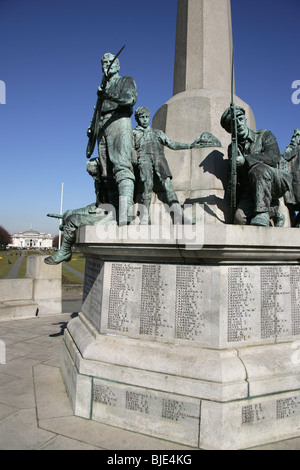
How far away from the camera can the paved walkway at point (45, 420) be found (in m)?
3.12

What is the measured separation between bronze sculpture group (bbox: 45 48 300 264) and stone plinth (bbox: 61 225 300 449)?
69cm

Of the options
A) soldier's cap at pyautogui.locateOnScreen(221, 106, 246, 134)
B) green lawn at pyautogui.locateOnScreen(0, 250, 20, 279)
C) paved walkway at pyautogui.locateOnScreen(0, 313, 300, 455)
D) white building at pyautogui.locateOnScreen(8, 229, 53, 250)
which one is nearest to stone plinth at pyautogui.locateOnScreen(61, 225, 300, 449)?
paved walkway at pyautogui.locateOnScreen(0, 313, 300, 455)

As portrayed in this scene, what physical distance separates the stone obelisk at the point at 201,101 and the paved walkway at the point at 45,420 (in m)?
2.93

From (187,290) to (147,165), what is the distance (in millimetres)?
2084

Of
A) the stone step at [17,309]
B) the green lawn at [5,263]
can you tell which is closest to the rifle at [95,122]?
the stone step at [17,309]

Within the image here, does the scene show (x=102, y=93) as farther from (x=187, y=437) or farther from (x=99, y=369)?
(x=187, y=437)

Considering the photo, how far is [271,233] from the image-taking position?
11.3 ft

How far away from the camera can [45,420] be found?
3.58 m

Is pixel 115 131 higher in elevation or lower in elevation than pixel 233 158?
higher

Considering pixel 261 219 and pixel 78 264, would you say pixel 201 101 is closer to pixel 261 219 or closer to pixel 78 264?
pixel 261 219

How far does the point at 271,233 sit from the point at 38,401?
3654 millimetres

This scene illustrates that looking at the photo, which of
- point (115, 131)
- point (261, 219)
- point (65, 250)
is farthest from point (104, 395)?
point (115, 131)

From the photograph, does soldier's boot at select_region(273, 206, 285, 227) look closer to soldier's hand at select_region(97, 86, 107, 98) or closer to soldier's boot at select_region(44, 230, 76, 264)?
soldier's boot at select_region(44, 230, 76, 264)
